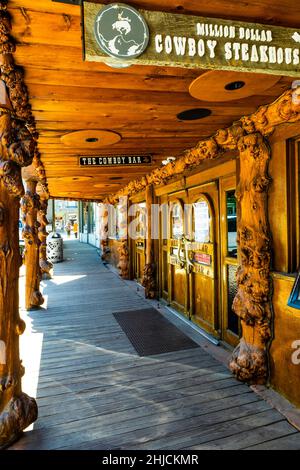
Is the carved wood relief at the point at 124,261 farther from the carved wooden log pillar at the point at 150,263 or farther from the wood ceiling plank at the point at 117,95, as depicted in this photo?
the wood ceiling plank at the point at 117,95

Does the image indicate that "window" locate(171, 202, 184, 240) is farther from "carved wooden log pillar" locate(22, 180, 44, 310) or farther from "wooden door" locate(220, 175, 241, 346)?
"carved wooden log pillar" locate(22, 180, 44, 310)

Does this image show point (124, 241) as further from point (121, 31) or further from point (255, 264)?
point (121, 31)

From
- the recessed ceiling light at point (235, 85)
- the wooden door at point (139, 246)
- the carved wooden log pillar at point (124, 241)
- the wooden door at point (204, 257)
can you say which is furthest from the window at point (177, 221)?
the carved wooden log pillar at point (124, 241)

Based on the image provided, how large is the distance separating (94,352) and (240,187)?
2.84 metres

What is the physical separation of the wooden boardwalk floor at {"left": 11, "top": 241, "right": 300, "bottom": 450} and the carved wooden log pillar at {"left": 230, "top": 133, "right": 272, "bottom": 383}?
30 centimetres

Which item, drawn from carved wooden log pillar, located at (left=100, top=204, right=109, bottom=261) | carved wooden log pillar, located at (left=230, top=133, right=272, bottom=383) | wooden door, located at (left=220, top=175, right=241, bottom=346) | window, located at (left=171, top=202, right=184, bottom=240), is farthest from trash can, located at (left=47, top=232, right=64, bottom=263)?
carved wooden log pillar, located at (left=230, top=133, right=272, bottom=383)

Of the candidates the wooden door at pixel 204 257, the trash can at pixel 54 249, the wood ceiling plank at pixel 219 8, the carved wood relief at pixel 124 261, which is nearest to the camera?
the wood ceiling plank at pixel 219 8

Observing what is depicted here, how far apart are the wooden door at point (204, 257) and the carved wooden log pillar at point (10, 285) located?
2.71 meters

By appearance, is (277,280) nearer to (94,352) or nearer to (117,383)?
(117,383)

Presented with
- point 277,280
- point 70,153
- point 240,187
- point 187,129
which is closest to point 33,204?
point 70,153

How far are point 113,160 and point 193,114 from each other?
190 centimetres

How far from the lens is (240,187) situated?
3293 mm

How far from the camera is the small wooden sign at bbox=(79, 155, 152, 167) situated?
15.2ft

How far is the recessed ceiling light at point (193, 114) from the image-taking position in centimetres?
295
